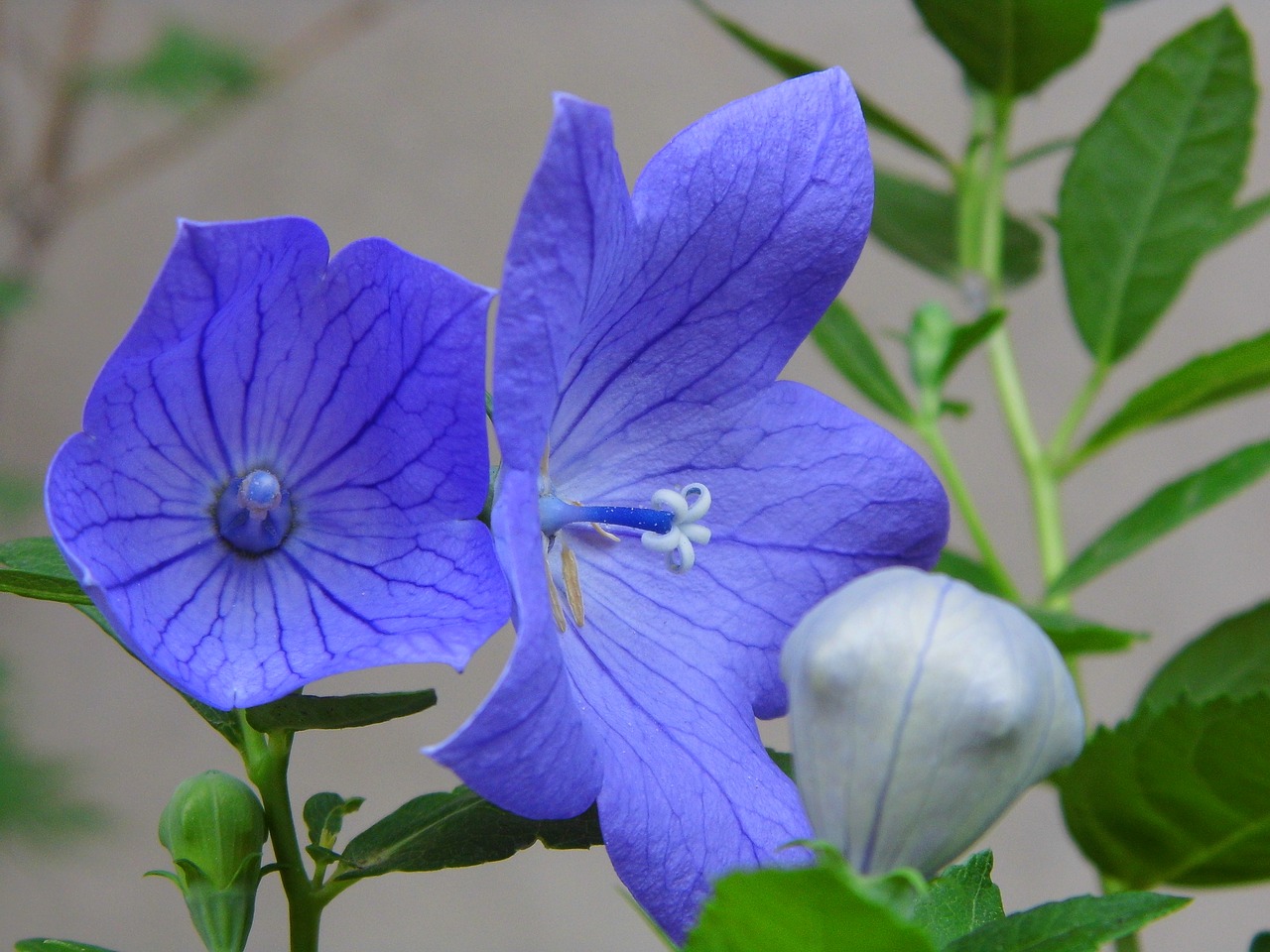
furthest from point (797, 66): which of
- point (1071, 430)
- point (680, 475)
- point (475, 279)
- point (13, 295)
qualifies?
point (475, 279)

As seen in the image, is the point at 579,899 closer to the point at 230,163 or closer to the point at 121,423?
the point at 230,163

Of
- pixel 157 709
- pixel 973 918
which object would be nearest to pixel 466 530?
pixel 973 918

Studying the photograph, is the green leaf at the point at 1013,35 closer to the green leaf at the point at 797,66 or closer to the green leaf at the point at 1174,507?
the green leaf at the point at 797,66

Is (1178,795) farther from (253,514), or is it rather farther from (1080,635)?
(253,514)

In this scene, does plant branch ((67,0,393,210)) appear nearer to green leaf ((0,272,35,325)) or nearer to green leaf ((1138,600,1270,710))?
green leaf ((0,272,35,325))

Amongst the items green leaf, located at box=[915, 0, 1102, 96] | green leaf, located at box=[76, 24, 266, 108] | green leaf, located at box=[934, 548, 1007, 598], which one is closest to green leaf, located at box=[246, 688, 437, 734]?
green leaf, located at box=[934, 548, 1007, 598]

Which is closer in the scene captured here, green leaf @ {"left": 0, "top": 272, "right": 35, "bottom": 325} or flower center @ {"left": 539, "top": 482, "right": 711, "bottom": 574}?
flower center @ {"left": 539, "top": 482, "right": 711, "bottom": 574}
